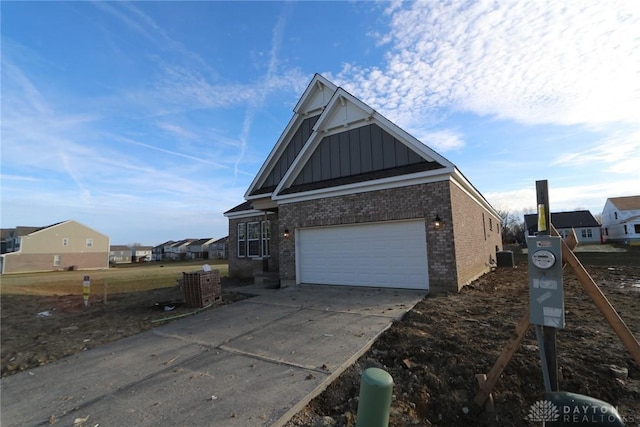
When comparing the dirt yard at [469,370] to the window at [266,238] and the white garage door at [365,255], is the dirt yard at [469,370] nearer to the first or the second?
the white garage door at [365,255]

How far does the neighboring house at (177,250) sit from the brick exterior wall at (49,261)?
28166 millimetres

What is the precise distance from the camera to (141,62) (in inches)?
375

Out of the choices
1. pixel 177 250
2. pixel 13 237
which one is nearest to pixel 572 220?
pixel 177 250

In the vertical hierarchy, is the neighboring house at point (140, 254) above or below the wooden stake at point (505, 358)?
below

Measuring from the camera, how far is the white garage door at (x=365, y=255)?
8898 millimetres

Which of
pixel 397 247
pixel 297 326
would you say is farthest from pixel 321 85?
pixel 297 326

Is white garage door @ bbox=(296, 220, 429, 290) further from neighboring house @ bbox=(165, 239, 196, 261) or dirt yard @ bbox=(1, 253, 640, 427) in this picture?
neighboring house @ bbox=(165, 239, 196, 261)

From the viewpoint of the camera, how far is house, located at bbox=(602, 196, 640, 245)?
1635 inches

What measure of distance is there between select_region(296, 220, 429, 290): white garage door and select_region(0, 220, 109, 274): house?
52.7 meters

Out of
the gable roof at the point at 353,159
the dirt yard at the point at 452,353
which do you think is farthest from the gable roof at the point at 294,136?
the dirt yard at the point at 452,353

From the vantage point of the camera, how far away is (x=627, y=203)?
1790 inches

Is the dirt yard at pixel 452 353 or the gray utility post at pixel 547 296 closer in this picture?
the gray utility post at pixel 547 296

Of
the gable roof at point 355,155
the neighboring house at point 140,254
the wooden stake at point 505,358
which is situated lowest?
the neighboring house at point 140,254

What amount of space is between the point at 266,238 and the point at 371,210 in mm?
6540
